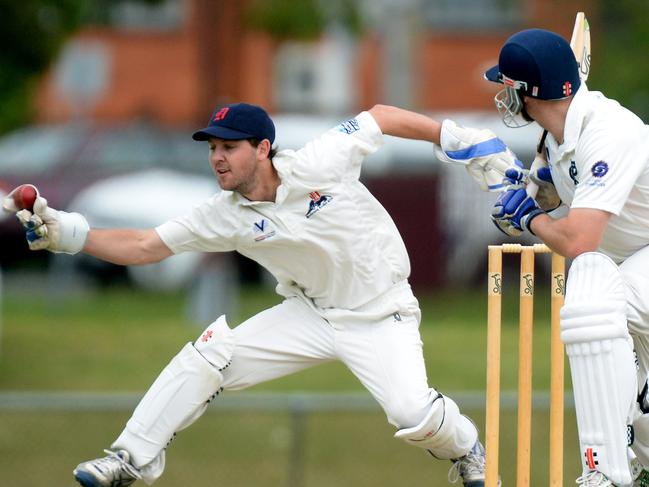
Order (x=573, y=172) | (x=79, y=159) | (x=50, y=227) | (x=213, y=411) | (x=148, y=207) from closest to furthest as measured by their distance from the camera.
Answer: (x=573, y=172), (x=50, y=227), (x=213, y=411), (x=148, y=207), (x=79, y=159)

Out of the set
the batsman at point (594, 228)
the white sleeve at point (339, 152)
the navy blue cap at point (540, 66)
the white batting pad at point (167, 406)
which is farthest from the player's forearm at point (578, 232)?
the white batting pad at point (167, 406)

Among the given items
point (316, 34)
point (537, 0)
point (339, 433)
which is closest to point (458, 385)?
point (339, 433)

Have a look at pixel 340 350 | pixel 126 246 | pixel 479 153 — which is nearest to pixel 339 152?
pixel 479 153

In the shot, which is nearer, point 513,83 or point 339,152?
point 513,83

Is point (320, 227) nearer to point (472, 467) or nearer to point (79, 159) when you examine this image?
point (472, 467)

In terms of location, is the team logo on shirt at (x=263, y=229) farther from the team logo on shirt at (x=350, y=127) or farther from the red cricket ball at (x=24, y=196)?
the red cricket ball at (x=24, y=196)

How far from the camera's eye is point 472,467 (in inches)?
207

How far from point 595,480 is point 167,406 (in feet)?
5.19

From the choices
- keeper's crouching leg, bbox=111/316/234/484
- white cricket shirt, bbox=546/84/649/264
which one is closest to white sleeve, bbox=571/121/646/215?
white cricket shirt, bbox=546/84/649/264

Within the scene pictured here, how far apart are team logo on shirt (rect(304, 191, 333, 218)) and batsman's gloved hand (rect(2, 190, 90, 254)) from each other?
30.8 inches

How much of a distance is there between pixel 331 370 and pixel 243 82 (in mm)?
10996

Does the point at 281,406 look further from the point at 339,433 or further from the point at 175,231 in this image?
the point at 175,231

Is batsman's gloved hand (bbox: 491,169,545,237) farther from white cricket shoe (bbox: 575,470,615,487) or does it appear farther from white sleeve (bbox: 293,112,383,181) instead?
white cricket shoe (bbox: 575,470,615,487)

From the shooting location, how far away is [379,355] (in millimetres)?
5172
